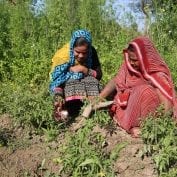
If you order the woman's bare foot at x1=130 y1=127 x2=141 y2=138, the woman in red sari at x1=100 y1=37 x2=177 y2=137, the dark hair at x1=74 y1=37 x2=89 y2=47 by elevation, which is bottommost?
the woman's bare foot at x1=130 y1=127 x2=141 y2=138

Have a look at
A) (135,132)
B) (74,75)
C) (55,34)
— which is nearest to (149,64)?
(135,132)

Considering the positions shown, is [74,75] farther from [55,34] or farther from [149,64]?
[55,34]

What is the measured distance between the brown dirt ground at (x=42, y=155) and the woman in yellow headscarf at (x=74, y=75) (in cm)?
58

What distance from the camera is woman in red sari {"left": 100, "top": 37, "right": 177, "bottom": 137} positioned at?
4828 millimetres

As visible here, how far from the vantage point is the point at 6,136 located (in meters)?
4.91

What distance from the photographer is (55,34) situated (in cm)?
754

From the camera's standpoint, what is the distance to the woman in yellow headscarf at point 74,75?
5.35m

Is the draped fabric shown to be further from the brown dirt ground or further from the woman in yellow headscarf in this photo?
the brown dirt ground

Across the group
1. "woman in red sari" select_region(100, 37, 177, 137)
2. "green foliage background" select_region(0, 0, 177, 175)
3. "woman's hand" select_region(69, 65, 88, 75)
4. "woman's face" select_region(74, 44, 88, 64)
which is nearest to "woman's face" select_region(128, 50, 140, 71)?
"woman in red sari" select_region(100, 37, 177, 137)

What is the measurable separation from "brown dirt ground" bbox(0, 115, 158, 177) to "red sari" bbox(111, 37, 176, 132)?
20 centimetres

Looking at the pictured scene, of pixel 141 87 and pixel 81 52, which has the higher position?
pixel 81 52

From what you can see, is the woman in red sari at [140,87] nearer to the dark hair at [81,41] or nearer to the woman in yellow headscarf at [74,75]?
the woman in yellow headscarf at [74,75]

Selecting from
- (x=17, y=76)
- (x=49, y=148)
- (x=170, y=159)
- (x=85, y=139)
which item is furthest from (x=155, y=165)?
(x=17, y=76)

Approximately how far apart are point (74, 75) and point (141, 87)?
852 mm
